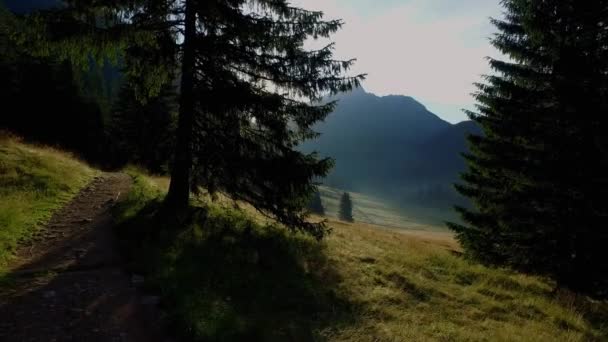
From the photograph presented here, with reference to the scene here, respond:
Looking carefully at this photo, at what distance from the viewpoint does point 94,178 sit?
15859 mm

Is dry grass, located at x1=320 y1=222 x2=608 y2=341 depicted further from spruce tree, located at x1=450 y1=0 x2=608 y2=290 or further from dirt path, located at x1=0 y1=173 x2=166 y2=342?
dirt path, located at x1=0 y1=173 x2=166 y2=342

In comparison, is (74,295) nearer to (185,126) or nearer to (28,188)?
(185,126)

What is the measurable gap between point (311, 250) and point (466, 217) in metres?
7.78

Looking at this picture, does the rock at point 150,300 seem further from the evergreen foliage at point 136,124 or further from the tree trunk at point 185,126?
the evergreen foliage at point 136,124

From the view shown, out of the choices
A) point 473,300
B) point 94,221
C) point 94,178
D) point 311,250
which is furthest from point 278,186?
point 94,178

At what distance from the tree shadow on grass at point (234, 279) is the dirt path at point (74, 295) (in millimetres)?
449

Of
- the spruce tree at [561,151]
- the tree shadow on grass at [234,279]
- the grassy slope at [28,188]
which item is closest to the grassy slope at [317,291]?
the tree shadow on grass at [234,279]

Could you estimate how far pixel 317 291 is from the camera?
26.0 feet

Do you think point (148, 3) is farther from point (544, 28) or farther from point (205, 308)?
point (544, 28)

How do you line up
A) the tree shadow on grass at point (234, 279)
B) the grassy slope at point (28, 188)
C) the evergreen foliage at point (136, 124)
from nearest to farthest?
the tree shadow on grass at point (234, 279) < the grassy slope at point (28, 188) < the evergreen foliage at point (136, 124)

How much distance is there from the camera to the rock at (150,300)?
6273 mm

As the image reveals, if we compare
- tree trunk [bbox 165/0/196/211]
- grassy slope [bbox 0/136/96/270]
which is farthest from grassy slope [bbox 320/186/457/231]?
tree trunk [bbox 165/0/196/211]

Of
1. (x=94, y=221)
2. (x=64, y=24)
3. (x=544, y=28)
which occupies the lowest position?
(x=94, y=221)

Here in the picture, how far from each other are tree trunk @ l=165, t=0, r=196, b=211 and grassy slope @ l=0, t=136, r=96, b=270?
139 inches
